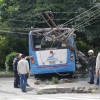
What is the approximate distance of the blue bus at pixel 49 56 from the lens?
1650 centimetres

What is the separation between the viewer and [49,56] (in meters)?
16.5


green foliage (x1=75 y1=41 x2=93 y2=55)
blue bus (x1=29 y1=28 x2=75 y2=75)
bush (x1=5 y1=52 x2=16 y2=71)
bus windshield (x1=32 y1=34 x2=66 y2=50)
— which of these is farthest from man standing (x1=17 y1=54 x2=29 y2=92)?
green foliage (x1=75 y1=41 x2=93 y2=55)

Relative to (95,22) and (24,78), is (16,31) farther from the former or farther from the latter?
(24,78)

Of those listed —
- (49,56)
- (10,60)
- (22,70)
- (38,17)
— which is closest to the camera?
(22,70)

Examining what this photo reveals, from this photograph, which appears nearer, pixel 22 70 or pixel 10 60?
pixel 22 70

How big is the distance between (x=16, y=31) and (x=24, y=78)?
10.9 metres

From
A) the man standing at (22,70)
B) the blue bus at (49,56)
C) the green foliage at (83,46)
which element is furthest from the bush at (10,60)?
the man standing at (22,70)

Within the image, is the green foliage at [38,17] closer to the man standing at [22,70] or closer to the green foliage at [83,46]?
the green foliage at [83,46]

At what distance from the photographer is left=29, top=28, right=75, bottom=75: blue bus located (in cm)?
1650

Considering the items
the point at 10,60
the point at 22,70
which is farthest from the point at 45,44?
the point at 10,60

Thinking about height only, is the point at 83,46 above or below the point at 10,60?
→ above

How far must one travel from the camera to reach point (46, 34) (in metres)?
16.3

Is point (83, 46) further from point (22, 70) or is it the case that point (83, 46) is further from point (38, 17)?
point (22, 70)

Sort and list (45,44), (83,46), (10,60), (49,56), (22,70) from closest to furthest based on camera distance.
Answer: (22,70)
(49,56)
(45,44)
(10,60)
(83,46)
